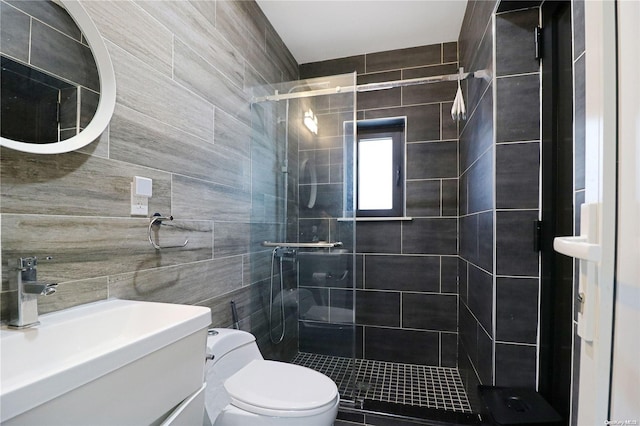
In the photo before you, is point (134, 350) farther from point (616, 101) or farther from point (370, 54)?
point (370, 54)

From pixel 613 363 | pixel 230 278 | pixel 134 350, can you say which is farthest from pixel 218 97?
pixel 613 363

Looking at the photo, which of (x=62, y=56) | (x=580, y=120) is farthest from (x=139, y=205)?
(x=580, y=120)

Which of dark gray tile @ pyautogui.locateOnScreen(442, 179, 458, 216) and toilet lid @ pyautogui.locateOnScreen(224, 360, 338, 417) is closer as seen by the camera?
toilet lid @ pyautogui.locateOnScreen(224, 360, 338, 417)

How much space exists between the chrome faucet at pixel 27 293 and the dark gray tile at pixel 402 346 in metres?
2.23

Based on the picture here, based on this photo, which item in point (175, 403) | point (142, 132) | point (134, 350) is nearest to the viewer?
point (134, 350)

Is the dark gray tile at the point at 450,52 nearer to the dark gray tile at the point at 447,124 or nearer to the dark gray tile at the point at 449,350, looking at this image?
the dark gray tile at the point at 447,124

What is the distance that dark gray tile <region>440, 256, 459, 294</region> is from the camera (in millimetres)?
2283

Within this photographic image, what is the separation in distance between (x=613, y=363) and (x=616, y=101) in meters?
0.38

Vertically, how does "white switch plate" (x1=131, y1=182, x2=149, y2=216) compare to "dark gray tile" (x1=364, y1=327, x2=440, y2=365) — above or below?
above

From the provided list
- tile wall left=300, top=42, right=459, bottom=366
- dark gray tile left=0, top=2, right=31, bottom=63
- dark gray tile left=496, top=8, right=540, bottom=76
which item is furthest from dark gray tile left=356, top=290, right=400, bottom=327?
dark gray tile left=0, top=2, right=31, bottom=63

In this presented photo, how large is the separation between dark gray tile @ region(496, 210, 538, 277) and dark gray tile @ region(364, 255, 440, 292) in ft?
3.28

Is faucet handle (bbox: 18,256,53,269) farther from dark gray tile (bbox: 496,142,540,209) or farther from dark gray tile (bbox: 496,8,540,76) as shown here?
dark gray tile (bbox: 496,8,540,76)

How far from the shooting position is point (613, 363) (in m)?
0.40

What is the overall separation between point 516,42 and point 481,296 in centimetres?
130
